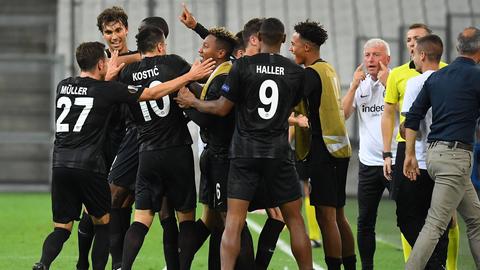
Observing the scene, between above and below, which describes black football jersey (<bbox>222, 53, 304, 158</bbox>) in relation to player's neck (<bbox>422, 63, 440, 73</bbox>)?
below

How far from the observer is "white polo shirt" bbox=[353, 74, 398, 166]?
1045 centimetres

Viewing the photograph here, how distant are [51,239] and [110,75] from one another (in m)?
1.43

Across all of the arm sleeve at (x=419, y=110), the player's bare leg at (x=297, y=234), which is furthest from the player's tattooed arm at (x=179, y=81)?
the arm sleeve at (x=419, y=110)

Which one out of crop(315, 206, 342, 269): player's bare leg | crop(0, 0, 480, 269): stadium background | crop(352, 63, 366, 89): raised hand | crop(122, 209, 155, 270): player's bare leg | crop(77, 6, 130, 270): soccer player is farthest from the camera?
crop(0, 0, 480, 269): stadium background

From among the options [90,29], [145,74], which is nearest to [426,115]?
[145,74]

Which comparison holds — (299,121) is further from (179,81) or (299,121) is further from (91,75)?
(91,75)

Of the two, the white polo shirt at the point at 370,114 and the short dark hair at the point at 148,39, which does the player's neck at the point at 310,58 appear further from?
the white polo shirt at the point at 370,114

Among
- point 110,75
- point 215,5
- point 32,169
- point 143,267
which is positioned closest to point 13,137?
point 32,169

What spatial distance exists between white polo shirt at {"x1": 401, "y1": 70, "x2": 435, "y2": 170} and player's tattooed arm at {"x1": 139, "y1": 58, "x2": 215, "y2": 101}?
1658 millimetres

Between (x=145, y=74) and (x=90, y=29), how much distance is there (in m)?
17.3

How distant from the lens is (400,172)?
29.8ft

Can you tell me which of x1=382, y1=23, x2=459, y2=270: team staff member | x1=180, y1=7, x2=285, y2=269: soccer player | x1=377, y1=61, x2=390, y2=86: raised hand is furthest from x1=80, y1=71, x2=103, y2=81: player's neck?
x1=377, y1=61, x2=390, y2=86: raised hand

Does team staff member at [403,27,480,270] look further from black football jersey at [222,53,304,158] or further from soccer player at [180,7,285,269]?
soccer player at [180,7,285,269]

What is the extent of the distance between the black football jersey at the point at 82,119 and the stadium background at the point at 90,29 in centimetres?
1592
